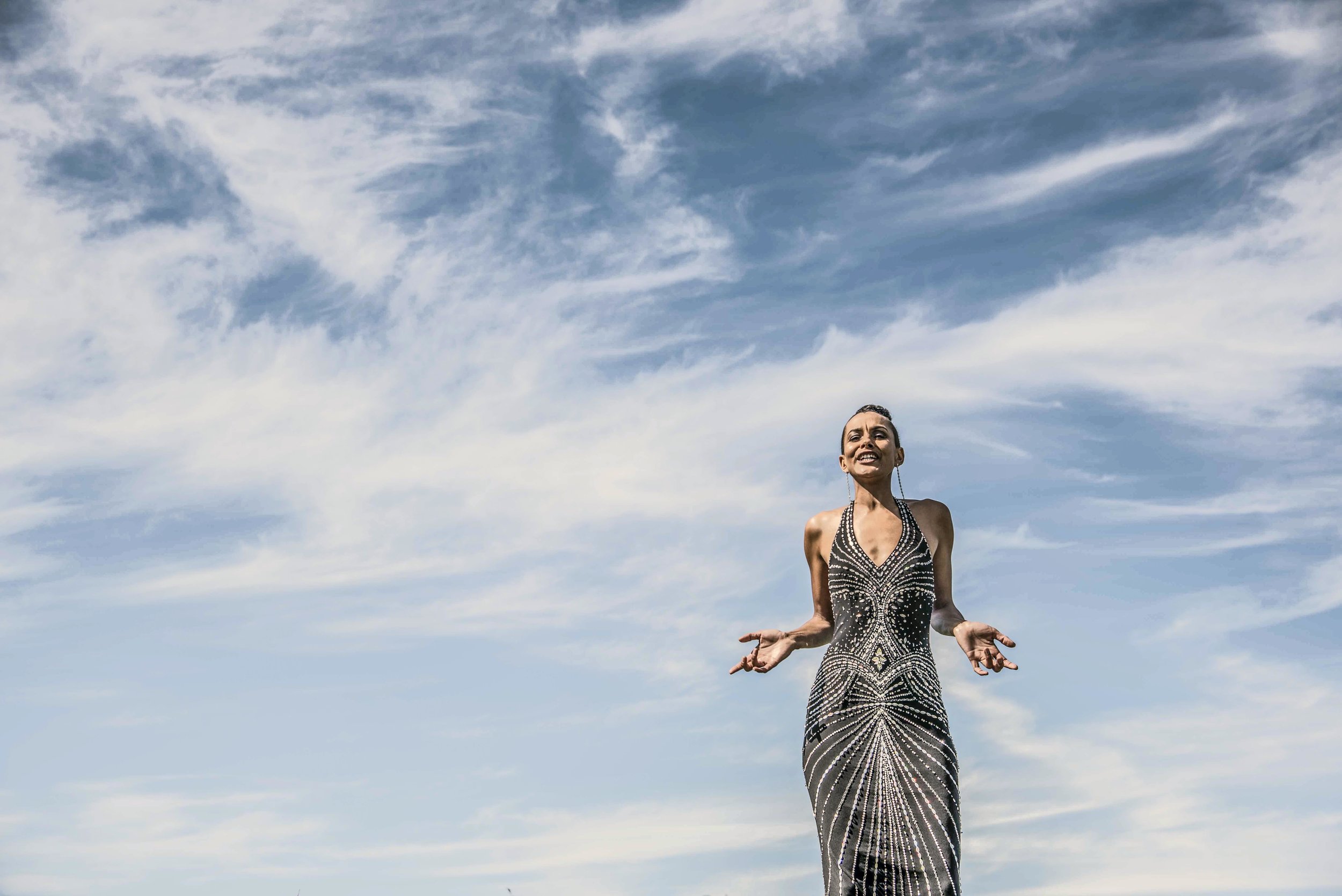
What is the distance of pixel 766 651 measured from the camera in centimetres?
987

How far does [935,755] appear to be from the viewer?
9312 mm

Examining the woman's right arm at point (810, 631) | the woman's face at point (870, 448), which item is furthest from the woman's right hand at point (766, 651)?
the woman's face at point (870, 448)

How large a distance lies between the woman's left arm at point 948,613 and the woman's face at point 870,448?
16.3 inches

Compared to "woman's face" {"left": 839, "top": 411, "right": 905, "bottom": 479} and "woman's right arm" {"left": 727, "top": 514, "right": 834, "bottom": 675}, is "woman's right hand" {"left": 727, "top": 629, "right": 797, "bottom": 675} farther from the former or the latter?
"woman's face" {"left": 839, "top": 411, "right": 905, "bottom": 479}

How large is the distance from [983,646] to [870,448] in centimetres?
175

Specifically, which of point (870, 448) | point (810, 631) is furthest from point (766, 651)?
point (870, 448)

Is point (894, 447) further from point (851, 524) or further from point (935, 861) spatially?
point (935, 861)

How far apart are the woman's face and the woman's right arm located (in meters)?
0.55

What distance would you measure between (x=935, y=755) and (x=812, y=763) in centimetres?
91

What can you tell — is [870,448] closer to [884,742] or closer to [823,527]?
[823,527]

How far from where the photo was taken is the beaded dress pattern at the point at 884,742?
29.9ft

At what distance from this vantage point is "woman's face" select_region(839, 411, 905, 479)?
10.3 metres

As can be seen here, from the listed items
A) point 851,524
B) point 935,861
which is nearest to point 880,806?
point 935,861

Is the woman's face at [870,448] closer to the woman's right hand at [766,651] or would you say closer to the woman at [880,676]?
the woman at [880,676]
